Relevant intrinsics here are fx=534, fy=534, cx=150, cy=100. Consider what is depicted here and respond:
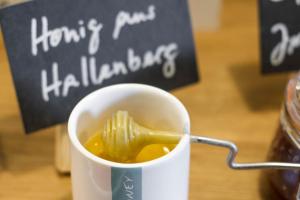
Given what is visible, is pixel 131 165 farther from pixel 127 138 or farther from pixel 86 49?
pixel 86 49

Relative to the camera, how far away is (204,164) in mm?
617

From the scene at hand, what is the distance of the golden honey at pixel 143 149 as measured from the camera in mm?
487

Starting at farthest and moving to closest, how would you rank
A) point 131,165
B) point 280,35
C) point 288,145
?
1. point 280,35
2. point 288,145
3. point 131,165

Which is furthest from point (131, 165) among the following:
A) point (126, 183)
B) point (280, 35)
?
point (280, 35)

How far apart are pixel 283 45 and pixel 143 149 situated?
10.3 inches

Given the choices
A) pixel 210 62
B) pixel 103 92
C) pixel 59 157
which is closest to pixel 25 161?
pixel 59 157

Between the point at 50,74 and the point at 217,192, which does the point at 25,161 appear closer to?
the point at 50,74

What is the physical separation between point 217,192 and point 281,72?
19 centimetres

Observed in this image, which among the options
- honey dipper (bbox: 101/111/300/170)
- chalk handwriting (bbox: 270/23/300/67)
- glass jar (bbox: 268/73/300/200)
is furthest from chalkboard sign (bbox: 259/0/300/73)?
honey dipper (bbox: 101/111/300/170)

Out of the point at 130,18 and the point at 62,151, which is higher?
the point at 130,18

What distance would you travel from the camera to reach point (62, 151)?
61cm

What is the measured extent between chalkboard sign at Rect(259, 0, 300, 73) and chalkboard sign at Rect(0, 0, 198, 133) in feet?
0.30

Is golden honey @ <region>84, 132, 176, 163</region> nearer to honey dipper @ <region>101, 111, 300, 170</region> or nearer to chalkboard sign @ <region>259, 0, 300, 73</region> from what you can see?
honey dipper @ <region>101, 111, 300, 170</region>

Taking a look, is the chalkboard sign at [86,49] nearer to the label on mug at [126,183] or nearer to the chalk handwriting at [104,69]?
the chalk handwriting at [104,69]
